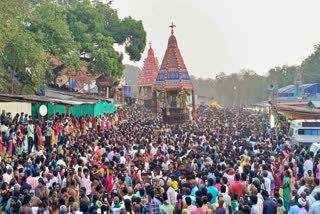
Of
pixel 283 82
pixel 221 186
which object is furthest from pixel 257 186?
pixel 283 82

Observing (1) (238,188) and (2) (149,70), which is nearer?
(1) (238,188)

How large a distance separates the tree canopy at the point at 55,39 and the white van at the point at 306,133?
460 inches

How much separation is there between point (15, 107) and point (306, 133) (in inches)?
473

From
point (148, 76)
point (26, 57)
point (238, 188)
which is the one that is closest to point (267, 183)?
point (238, 188)

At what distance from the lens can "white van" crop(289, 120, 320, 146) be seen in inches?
820

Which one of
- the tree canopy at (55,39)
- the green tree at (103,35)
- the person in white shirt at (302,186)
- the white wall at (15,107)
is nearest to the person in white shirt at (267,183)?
the person in white shirt at (302,186)

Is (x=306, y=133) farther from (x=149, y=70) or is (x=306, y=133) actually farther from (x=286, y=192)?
(x=149, y=70)

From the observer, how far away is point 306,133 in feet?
69.2

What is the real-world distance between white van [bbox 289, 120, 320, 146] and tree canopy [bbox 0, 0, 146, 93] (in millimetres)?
11680

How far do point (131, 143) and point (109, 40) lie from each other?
64.9 feet

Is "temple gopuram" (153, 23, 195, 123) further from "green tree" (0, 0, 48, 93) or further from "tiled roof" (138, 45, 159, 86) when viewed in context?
"tiled roof" (138, 45, 159, 86)

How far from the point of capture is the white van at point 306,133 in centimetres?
2083

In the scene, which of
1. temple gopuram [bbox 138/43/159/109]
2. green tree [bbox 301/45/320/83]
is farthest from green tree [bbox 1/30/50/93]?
green tree [bbox 301/45/320/83]

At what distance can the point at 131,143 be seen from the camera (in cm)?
1798
